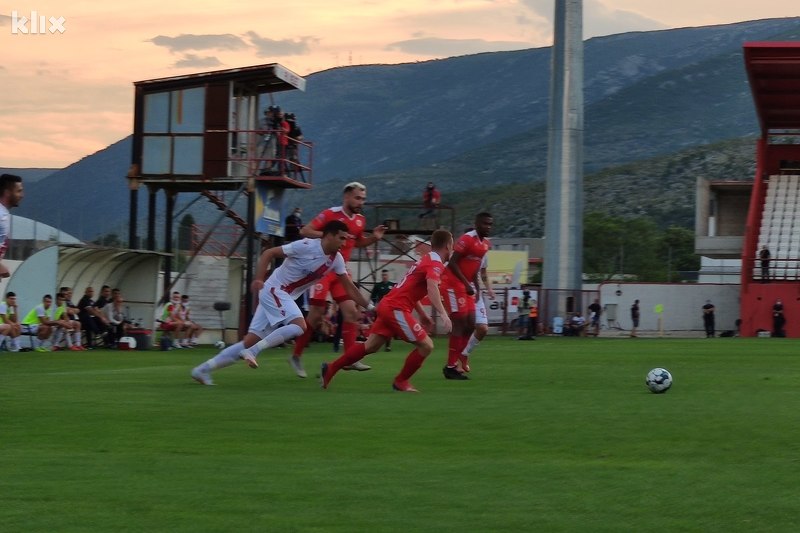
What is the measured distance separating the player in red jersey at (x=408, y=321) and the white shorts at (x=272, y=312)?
713 mm

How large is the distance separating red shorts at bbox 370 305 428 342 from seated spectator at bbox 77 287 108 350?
1893cm

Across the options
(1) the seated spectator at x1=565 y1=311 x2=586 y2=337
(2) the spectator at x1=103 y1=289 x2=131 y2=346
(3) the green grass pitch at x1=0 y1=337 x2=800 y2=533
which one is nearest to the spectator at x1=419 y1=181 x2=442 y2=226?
(1) the seated spectator at x1=565 y1=311 x2=586 y2=337

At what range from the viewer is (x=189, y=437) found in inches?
388

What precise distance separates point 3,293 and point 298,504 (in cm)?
2485

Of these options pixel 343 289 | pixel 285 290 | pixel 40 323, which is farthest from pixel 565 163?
pixel 285 290

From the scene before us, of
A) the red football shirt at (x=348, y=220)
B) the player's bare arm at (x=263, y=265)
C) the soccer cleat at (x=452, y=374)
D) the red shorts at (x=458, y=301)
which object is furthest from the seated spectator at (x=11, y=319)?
the player's bare arm at (x=263, y=265)

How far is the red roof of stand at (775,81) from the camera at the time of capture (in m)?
52.4

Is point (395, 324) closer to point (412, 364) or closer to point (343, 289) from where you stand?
point (412, 364)

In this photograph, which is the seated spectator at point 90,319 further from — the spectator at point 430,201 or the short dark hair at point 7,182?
the short dark hair at point 7,182

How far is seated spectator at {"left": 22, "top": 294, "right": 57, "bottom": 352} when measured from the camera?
2980 centimetres

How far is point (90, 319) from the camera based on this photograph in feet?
106

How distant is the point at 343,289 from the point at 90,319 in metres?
15.5

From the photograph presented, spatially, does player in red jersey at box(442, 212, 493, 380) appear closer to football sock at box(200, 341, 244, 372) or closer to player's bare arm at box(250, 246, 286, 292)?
player's bare arm at box(250, 246, 286, 292)

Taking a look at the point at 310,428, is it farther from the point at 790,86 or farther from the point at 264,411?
the point at 790,86
